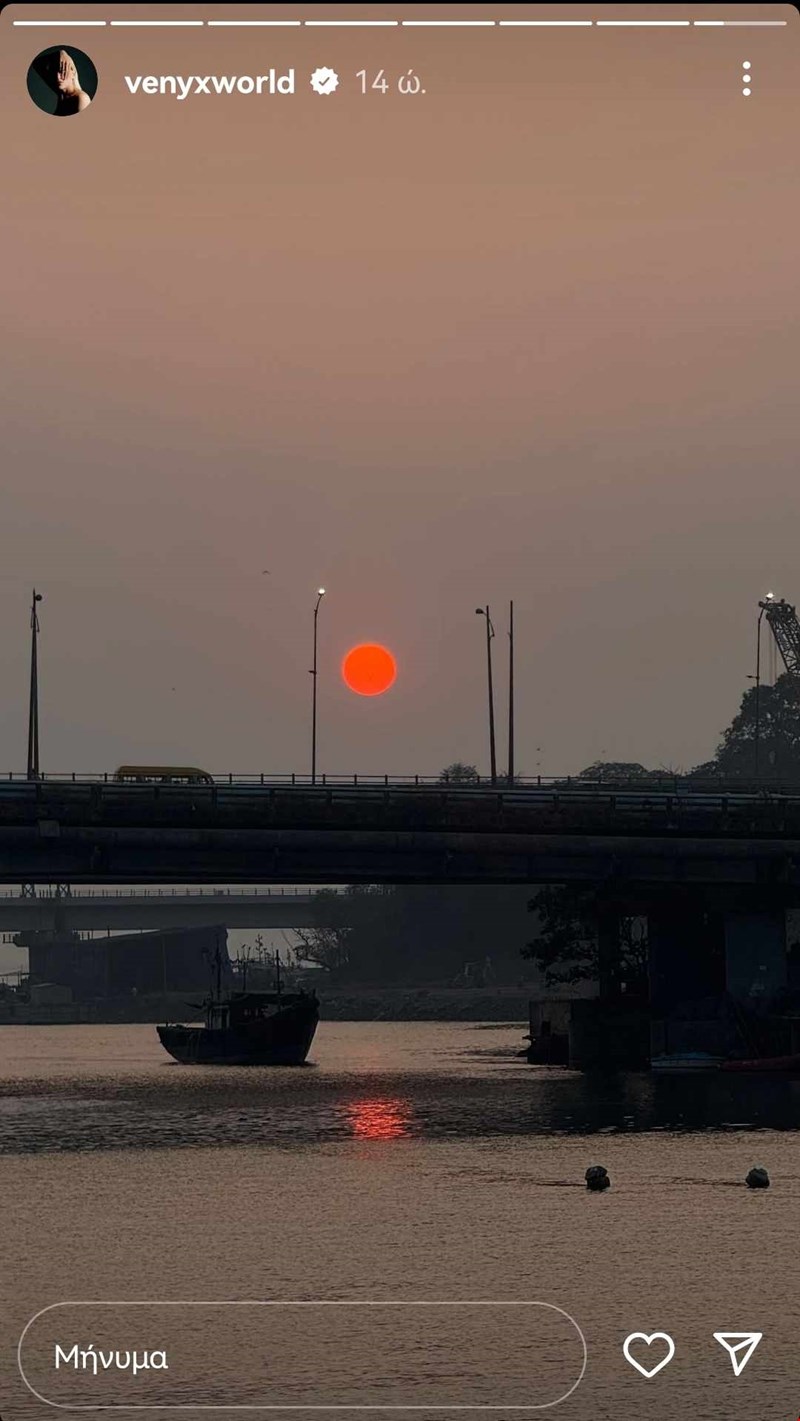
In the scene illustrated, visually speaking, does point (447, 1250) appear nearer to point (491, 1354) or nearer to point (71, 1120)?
point (491, 1354)

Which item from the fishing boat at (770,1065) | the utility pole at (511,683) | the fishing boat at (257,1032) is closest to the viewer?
the fishing boat at (770,1065)

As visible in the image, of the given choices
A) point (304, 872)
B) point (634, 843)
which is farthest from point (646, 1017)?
point (304, 872)

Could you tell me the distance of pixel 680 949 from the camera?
142m

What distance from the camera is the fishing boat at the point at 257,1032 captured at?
17162 centimetres

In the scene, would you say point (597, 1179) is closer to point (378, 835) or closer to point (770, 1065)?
point (378, 835)

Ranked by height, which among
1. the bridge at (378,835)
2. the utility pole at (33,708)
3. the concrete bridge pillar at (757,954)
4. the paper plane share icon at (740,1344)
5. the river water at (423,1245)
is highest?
the utility pole at (33,708)

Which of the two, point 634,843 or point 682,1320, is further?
point 634,843

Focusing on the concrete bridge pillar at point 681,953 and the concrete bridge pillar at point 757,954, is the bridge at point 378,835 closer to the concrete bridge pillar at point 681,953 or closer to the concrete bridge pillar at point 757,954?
the concrete bridge pillar at point 757,954

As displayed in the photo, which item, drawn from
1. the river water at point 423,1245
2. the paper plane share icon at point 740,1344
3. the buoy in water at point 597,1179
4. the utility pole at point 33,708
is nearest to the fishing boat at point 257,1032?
the utility pole at point 33,708

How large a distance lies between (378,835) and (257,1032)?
53.4 metres

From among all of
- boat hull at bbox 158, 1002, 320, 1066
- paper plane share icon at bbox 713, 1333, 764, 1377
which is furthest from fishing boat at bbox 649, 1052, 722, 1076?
paper plane share icon at bbox 713, 1333, 764, 1377

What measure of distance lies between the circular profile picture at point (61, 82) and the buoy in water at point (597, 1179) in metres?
51.7

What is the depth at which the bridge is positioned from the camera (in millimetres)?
117312

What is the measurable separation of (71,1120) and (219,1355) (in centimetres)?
7143
